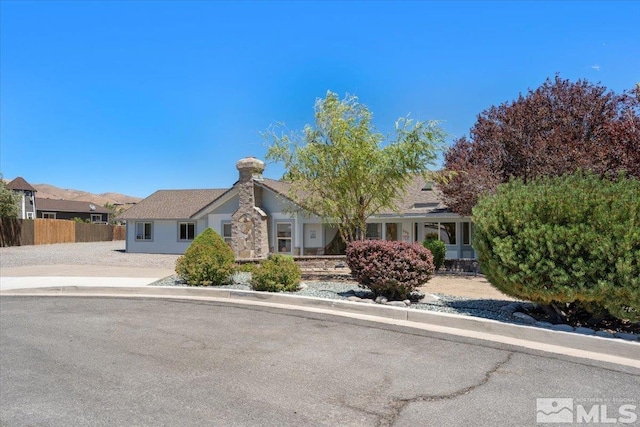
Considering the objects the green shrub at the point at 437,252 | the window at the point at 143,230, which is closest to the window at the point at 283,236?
the green shrub at the point at 437,252

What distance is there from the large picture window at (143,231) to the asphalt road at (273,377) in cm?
2718

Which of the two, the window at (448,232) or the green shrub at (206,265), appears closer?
the green shrub at (206,265)

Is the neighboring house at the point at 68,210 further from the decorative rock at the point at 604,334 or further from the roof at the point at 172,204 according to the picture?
the decorative rock at the point at 604,334

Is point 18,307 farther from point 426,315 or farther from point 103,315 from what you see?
point 426,315

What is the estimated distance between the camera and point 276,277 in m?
11.9

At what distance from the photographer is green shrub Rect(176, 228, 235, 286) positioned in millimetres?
13352

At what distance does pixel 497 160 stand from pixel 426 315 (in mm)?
13319

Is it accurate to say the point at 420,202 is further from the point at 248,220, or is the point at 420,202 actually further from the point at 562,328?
the point at 562,328

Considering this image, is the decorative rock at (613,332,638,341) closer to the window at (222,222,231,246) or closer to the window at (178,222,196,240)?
the window at (222,222,231,246)

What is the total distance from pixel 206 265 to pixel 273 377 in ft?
26.8

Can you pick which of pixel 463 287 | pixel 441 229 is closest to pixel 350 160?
pixel 463 287

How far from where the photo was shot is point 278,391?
5.18m

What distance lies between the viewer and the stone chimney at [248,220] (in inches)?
1069

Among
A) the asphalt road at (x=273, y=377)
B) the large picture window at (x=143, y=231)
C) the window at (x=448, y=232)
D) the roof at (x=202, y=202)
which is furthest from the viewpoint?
the large picture window at (x=143, y=231)
